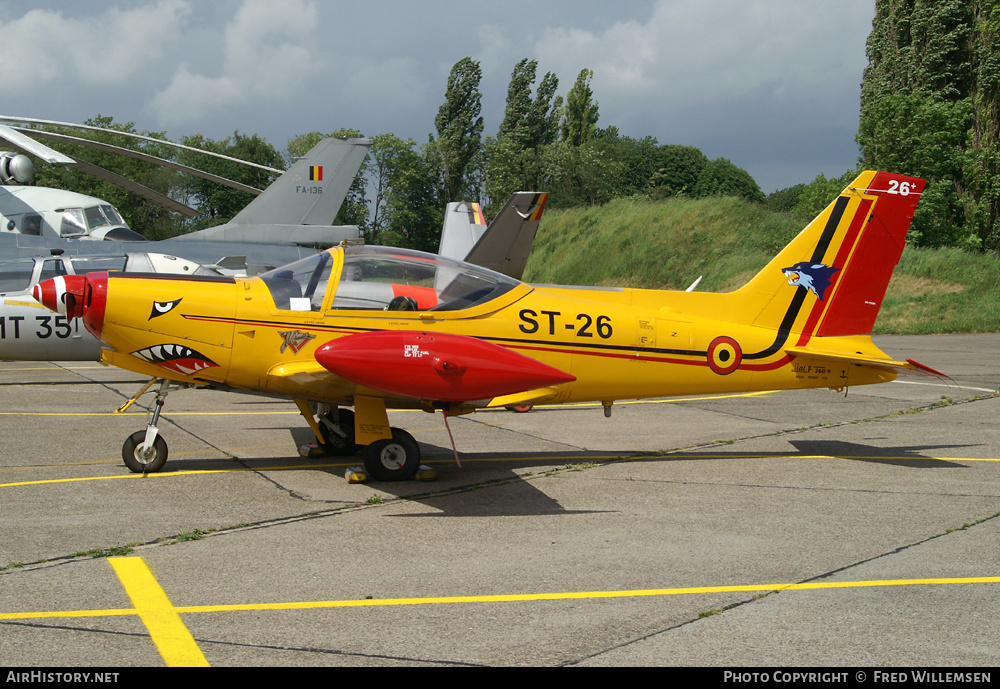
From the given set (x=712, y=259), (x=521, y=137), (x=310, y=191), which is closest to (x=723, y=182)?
(x=521, y=137)

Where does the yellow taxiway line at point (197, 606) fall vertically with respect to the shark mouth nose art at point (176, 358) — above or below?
below

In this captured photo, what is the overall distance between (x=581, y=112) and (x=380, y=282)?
7827 centimetres

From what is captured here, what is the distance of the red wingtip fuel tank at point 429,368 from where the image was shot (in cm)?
643

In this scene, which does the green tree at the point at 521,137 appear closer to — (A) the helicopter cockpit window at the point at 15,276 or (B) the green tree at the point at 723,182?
(B) the green tree at the point at 723,182

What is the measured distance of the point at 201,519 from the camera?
6.05m

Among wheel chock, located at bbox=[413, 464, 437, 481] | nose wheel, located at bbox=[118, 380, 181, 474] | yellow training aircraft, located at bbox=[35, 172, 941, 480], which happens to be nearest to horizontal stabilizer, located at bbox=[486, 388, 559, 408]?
yellow training aircraft, located at bbox=[35, 172, 941, 480]

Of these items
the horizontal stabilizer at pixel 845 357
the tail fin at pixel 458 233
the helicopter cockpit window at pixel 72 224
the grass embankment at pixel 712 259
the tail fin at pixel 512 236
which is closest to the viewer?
the horizontal stabilizer at pixel 845 357

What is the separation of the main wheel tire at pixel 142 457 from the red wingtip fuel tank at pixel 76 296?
114 cm

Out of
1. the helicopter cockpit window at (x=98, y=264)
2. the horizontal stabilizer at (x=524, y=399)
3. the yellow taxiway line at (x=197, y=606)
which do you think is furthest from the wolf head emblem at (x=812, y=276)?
the helicopter cockpit window at (x=98, y=264)

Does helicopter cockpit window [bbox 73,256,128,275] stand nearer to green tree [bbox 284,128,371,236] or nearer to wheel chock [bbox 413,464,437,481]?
wheel chock [bbox 413,464,437,481]

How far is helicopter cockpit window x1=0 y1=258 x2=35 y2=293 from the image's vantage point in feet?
38.9

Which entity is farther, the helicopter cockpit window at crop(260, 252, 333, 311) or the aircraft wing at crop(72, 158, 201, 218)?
the aircraft wing at crop(72, 158, 201, 218)

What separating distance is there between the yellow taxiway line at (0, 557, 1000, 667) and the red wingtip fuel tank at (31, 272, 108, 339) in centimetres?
264

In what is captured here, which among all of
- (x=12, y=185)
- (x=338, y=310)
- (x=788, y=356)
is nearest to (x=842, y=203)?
(x=788, y=356)
